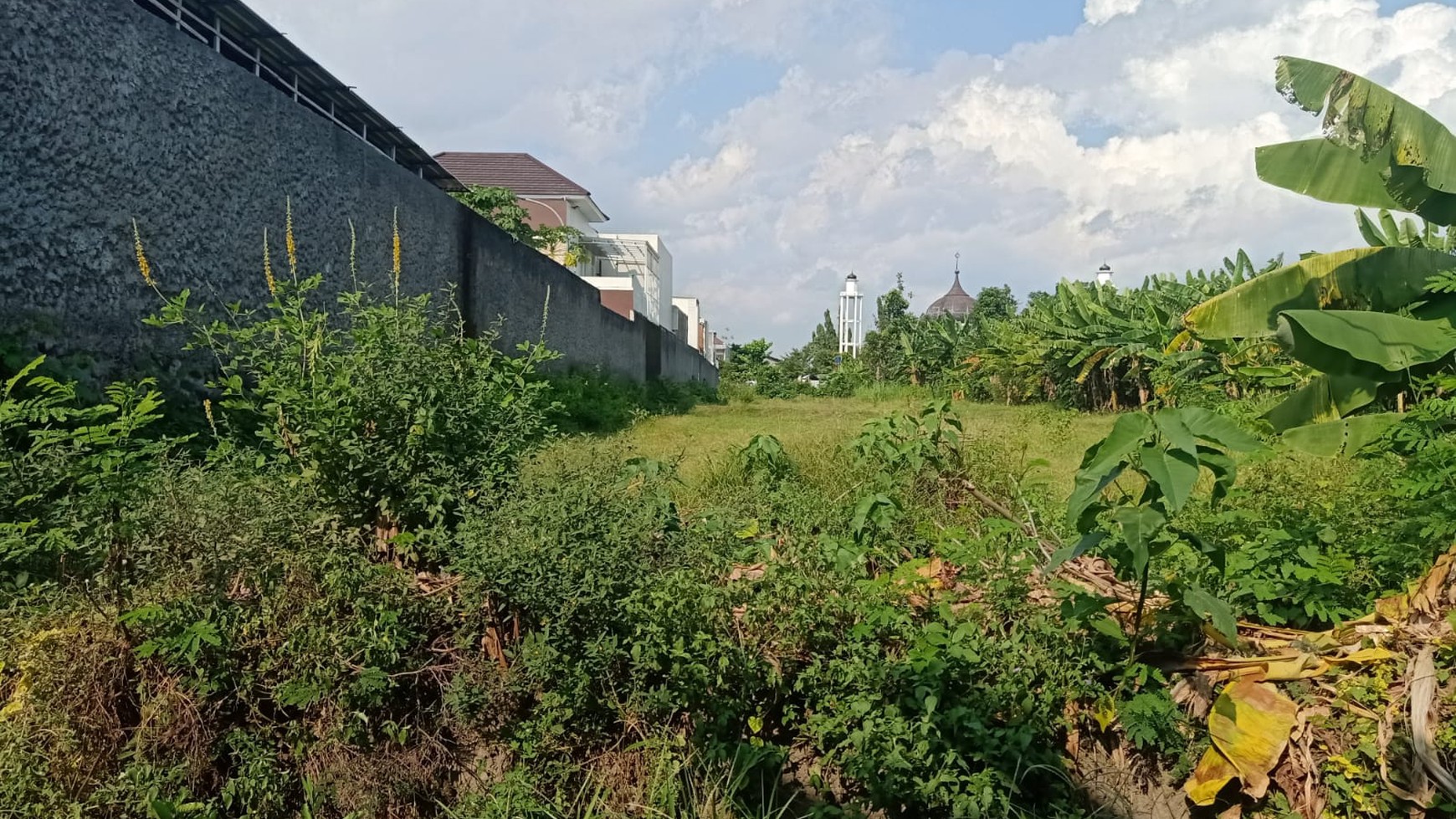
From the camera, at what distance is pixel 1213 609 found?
274 cm

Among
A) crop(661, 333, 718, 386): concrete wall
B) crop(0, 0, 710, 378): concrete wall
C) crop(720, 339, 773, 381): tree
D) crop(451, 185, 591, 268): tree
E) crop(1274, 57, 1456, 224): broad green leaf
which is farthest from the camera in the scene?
crop(720, 339, 773, 381): tree

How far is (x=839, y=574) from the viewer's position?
10.9ft

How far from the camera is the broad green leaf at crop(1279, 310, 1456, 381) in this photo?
12.4 ft

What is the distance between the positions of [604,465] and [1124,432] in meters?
1.97

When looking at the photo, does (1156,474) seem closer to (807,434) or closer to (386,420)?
(386,420)

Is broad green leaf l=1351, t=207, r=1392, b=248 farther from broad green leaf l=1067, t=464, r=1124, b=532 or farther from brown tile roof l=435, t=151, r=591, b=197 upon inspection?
brown tile roof l=435, t=151, r=591, b=197

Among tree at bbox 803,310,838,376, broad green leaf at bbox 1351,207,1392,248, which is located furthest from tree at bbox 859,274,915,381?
broad green leaf at bbox 1351,207,1392,248

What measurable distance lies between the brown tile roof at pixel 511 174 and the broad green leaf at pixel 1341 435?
91.0ft

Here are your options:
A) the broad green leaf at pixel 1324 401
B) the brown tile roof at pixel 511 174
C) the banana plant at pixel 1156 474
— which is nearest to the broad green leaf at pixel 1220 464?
the banana plant at pixel 1156 474

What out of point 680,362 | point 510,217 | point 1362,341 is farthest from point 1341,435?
point 680,362

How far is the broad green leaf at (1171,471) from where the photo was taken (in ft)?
8.32

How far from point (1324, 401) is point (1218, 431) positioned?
217 centimetres

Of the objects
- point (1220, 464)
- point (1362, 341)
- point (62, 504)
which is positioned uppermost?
point (1362, 341)

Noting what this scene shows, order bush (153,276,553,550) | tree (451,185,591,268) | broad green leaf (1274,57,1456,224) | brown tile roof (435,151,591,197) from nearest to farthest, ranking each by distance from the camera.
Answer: bush (153,276,553,550), broad green leaf (1274,57,1456,224), tree (451,185,591,268), brown tile roof (435,151,591,197)
